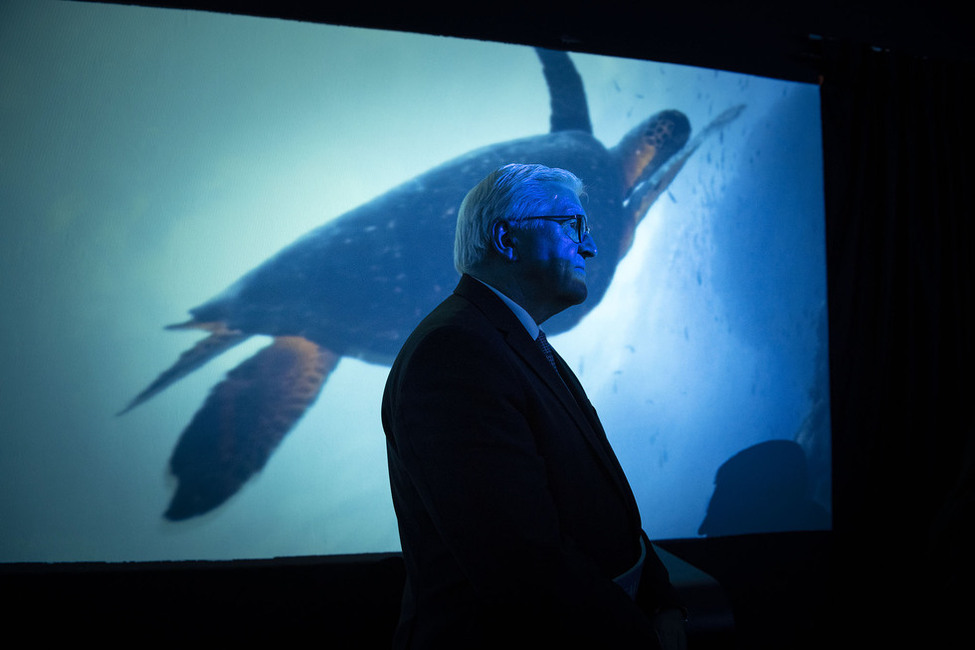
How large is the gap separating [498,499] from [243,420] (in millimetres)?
1318

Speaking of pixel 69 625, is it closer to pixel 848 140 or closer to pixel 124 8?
pixel 124 8

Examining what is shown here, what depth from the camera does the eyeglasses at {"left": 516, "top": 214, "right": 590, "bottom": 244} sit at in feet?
3.59

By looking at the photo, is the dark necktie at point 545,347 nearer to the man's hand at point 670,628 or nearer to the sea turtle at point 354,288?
the man's hand at point 670,628

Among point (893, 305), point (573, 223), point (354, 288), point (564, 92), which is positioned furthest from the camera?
point (893, 305)

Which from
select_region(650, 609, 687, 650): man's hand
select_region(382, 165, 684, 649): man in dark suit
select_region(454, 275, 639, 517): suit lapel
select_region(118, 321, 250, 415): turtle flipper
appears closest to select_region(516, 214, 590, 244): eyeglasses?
select_region(382, 165, 684, 649): man in dark suit

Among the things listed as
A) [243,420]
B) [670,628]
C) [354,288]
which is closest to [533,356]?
[670,628]

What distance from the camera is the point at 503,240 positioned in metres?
1.09

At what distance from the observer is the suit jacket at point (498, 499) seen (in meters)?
0.79

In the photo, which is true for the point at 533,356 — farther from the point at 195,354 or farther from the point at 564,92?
the point at 564,92

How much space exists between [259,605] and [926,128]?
3.34m

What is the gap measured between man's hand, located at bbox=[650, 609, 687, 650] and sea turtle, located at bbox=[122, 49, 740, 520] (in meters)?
A: 1.05

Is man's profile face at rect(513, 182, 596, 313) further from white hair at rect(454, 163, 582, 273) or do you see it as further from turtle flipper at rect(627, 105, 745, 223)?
turtle flipper at rect(627, 105, 745, 223)

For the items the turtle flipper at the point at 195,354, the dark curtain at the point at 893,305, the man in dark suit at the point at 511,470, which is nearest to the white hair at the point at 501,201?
the man in dark suit at the point at 511,470

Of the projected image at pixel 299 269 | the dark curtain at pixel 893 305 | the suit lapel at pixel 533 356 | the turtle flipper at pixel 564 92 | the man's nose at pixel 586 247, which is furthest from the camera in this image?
the dark curtain at pixel 893 305
